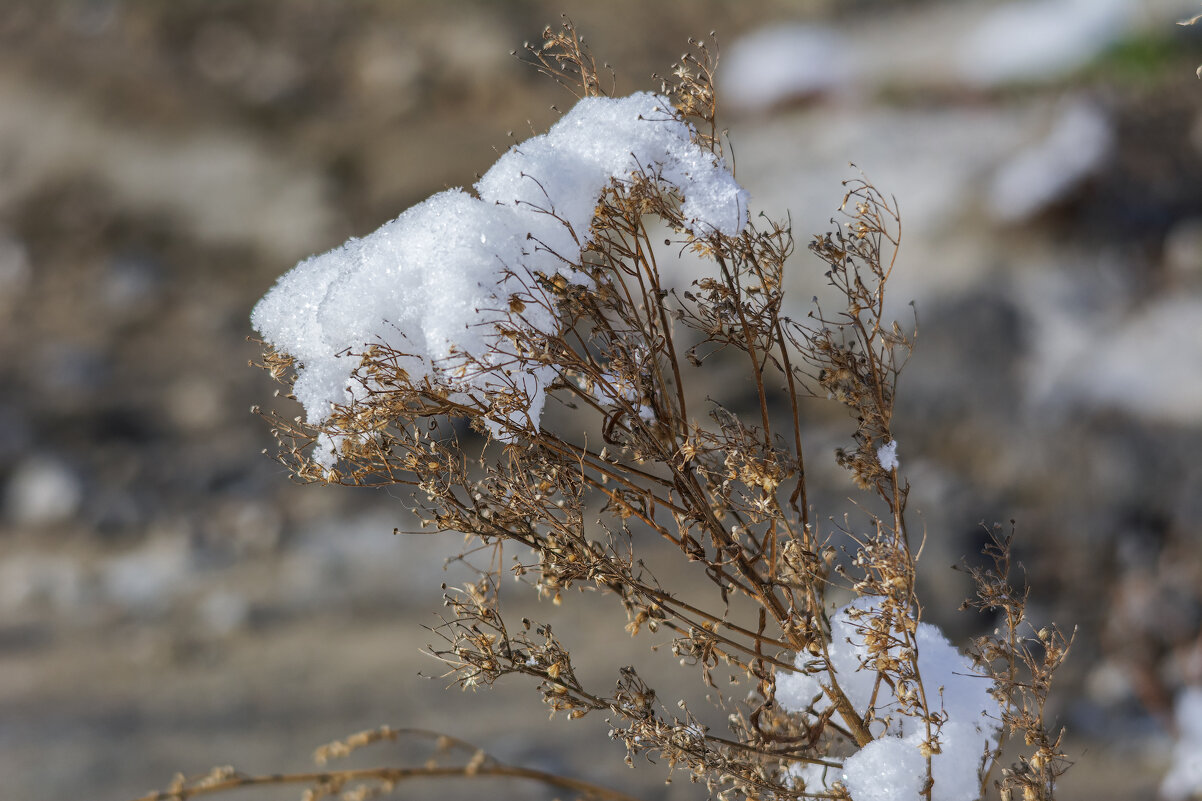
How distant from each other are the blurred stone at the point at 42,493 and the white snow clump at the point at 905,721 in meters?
5.20

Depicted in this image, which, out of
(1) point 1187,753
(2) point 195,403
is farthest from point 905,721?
(2) point 195,403

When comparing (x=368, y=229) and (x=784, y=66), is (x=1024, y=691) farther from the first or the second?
(x=784, y=66)

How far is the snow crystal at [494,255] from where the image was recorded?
3.41 feet

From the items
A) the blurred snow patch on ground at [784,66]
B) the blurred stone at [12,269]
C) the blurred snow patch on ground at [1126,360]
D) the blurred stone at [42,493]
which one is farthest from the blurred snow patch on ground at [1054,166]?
the blurred stone at [12,269]

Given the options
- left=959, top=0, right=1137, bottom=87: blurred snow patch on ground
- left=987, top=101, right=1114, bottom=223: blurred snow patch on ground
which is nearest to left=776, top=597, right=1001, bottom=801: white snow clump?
left=987, top=101, right=1114, bottom=223: blurred snow patch on ground

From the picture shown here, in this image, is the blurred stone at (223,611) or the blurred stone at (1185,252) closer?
the blurred stone at (223,611)

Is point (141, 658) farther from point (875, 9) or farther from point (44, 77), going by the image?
point (875, 9)

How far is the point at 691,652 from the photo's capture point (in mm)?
1184

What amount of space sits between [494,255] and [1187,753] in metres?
3.23

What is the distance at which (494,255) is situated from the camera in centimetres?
106

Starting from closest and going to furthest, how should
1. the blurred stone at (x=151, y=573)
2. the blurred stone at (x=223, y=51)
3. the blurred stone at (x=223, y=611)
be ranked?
the blurred stone at (x=223, y=611) → the blurred stone at (x=151, y=573) → the blurred stone at (x=223, y=51)

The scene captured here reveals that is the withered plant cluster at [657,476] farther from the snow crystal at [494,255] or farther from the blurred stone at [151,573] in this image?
the blurred stone at [151,573]

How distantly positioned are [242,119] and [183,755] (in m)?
6.30

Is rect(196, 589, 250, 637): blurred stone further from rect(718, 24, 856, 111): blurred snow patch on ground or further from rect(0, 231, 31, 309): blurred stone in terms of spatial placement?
rect(718, 24, 856, 111): blurred snow patch on ground
